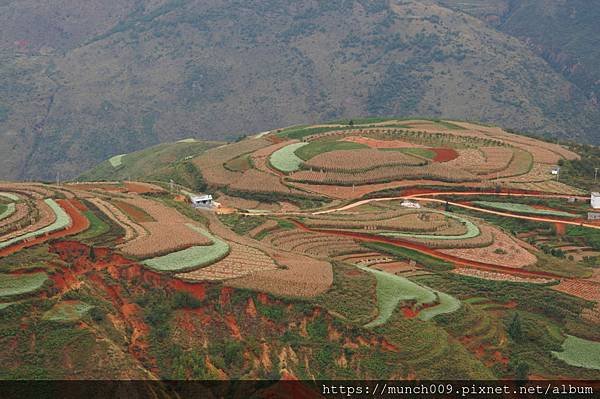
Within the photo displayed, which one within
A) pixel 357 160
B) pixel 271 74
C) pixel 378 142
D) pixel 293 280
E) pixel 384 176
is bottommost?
pixel 384 176

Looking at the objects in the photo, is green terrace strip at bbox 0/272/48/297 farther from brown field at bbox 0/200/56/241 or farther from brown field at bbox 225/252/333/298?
brown field at bbox 225/252/333/298

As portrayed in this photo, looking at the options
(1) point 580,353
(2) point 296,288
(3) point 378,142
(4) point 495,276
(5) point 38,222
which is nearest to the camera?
(2) point 296,288

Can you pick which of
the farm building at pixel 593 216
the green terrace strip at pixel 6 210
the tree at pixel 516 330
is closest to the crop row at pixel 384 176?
the farm building at pixel 593 216

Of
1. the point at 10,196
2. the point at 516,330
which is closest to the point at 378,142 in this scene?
the point at 10,196

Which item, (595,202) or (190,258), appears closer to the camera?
(190,258)

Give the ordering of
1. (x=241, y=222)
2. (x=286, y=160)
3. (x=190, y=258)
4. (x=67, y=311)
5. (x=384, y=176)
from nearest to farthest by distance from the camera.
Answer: (x=67, y=311) < (x=190, y=258) < (x=241, y=222) < (x=384, y=176) < (x=286, y=160)

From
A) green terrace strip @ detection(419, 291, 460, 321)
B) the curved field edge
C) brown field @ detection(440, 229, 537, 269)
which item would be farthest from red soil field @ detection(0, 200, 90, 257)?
brown field @ detection(440, 229, 537, 269)

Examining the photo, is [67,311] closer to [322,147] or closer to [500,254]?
[500,254]

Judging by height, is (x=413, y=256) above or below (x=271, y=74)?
below

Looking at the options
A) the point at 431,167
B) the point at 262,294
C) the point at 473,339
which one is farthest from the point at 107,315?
the point at 431,167
